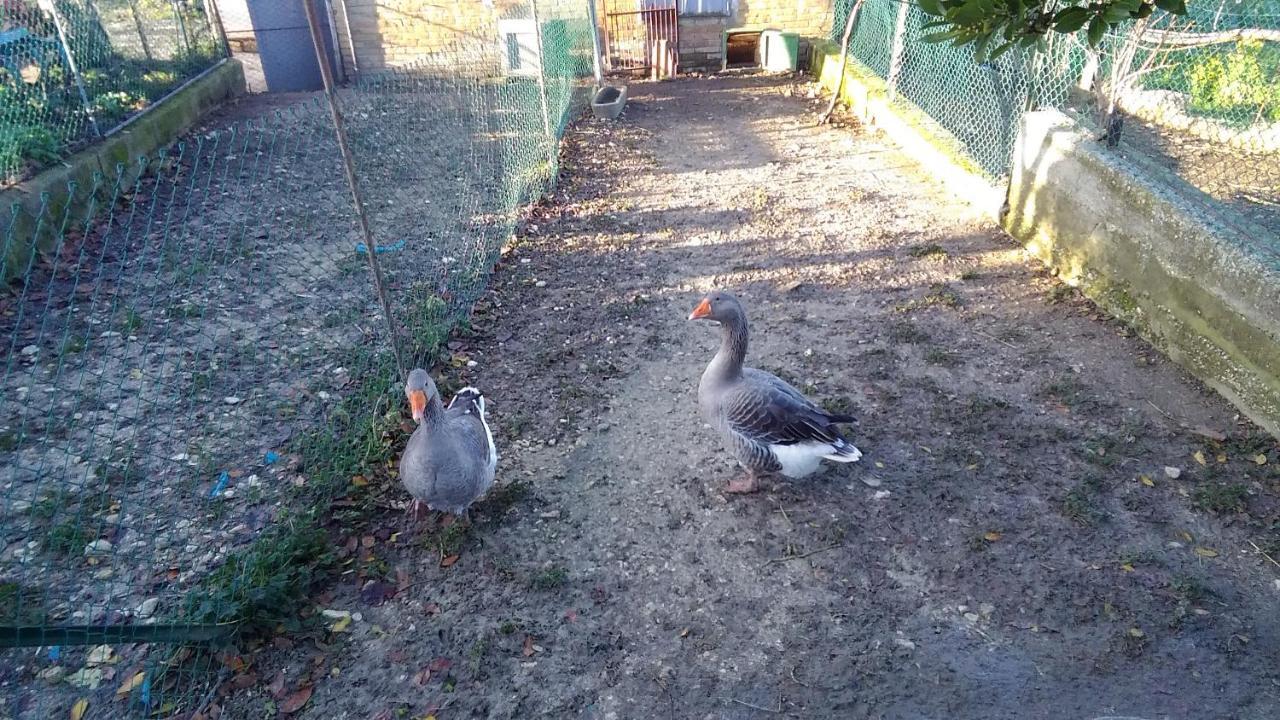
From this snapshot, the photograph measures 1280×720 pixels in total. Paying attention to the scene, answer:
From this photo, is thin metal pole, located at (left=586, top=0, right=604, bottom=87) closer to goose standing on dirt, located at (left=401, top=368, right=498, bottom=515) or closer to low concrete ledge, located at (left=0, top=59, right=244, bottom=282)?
low concrete ledge, located at (left=0, top=59, right=244, bottom=282)

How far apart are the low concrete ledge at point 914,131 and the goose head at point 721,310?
13.6ft

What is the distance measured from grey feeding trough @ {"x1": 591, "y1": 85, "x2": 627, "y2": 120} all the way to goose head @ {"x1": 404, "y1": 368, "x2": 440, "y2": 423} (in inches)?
311

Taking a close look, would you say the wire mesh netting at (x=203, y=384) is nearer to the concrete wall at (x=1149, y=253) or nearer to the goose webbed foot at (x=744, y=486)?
the goose webbed foot at (x=744, y=486)

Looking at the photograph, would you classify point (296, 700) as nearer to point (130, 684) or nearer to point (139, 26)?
point (130, 684)

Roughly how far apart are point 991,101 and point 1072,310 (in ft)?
11.3

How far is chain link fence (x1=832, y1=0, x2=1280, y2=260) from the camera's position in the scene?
515cm

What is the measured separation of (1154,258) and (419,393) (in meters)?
4.76

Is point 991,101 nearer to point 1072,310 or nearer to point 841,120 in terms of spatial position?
point 841,120

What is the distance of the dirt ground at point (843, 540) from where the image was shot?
9.27 feet

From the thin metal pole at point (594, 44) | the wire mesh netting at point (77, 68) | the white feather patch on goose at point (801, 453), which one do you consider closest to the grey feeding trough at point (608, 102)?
the thin metal pole at point (594, 44)

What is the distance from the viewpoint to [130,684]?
2.81 metres

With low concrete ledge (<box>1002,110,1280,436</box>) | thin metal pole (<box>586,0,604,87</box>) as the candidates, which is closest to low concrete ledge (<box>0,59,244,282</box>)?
thin metal pole (<box>586,0,604,87</box>)

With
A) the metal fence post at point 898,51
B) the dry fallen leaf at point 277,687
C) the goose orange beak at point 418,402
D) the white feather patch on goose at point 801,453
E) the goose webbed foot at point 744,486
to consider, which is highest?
the metal fence post at point 898,51

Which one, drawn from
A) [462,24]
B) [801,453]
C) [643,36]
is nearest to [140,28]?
[462,24]
